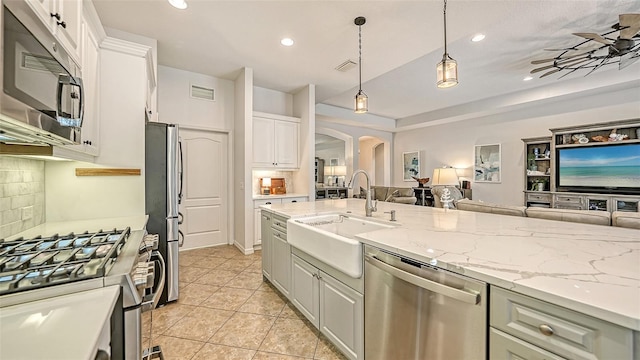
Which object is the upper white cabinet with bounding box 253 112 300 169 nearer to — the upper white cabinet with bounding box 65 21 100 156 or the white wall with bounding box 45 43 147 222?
the white wall with bounding box 45 43 147 222

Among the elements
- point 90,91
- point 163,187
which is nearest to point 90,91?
point 90,91

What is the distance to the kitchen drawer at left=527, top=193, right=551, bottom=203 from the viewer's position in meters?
4.99

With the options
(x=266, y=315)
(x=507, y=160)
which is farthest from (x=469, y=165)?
(x=266, y=315)

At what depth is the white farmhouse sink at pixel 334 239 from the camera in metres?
1.46

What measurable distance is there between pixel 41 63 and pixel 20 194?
1172mm

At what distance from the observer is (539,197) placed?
16.7 ft

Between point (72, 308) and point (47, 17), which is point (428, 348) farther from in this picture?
point (47, 17)

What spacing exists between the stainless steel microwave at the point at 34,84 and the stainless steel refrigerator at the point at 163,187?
109cm

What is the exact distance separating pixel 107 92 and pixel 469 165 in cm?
736

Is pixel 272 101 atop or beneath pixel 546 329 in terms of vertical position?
atop

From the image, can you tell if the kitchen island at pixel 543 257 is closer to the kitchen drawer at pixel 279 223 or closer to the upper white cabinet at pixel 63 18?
the kitchen drawer at pixel 279 223

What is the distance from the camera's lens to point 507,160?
590 cm

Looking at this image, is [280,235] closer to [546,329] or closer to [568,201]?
[546,329]

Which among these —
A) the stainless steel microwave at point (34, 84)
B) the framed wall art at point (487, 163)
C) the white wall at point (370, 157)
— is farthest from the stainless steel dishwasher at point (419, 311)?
the white wall at point (370, 157)
